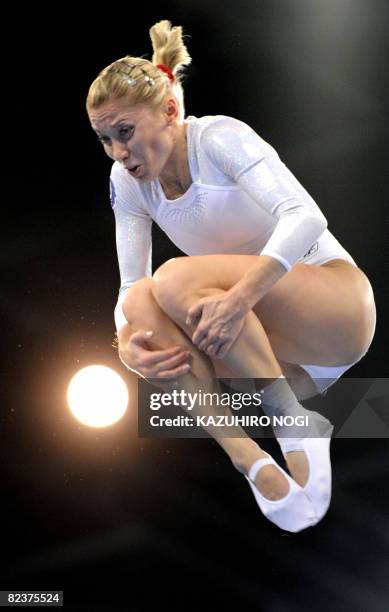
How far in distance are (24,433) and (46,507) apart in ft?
0.80

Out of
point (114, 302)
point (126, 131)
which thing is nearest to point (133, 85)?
point (126, 131)

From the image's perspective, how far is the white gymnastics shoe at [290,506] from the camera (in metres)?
1.81

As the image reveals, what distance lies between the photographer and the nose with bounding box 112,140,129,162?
195 cm

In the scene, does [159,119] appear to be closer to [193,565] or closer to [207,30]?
[207,30]

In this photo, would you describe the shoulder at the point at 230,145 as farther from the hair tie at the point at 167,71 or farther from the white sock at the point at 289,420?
the white sock at the point at 289,420

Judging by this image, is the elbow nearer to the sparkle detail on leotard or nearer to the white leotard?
the white leotard

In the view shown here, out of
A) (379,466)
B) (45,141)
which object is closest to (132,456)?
(379,466)

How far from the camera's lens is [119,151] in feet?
6.41

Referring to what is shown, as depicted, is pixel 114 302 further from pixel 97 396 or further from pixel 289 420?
pixel 289 420

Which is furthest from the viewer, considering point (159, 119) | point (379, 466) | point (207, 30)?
point (379, 466)

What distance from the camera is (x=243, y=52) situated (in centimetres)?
284

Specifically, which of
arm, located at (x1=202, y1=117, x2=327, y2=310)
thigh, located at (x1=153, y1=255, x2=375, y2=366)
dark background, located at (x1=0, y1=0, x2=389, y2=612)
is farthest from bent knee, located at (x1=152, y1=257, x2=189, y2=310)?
dark background, located at (x1=0, y1=0, x2=389, y2=612)

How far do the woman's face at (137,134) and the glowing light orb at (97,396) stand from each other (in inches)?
42.6

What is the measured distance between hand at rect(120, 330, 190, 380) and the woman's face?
0.35 m
